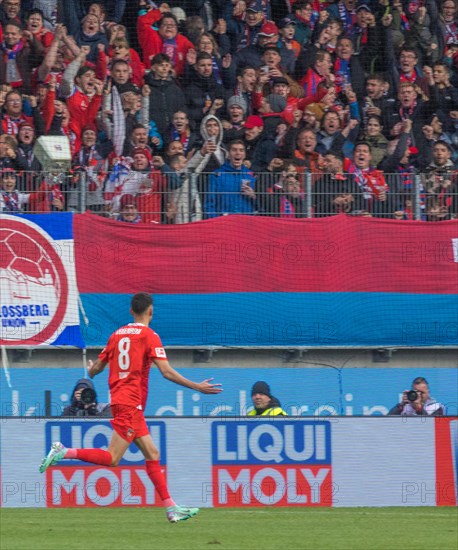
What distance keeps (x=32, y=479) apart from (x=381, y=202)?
4980 mm

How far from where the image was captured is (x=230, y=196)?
12.8m

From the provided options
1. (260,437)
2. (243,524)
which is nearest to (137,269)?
(260,437)

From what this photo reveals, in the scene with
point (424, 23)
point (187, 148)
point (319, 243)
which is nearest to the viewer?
point (319, 243)

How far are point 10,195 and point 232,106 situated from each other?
3.20 meters

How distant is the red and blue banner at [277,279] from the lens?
12.6 metres

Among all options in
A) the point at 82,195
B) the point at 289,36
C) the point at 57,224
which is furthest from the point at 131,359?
the point at 289,36

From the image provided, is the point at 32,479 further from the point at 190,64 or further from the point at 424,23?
the point at 424,23

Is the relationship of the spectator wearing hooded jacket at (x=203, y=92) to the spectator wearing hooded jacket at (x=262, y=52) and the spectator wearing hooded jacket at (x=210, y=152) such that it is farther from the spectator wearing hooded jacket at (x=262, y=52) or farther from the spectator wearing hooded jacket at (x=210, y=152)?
the spectator wearing hooded jacket at (x=210, y=152)

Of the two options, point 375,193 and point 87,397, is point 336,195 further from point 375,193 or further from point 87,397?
point 87,397

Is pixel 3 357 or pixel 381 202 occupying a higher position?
pixel 381 202

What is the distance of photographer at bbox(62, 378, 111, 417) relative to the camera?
1145 centimetres

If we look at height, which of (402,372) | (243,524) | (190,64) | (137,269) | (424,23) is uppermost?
(424,23)

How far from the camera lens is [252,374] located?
12570 mm

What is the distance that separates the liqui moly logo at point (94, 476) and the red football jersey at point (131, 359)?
108 inches
